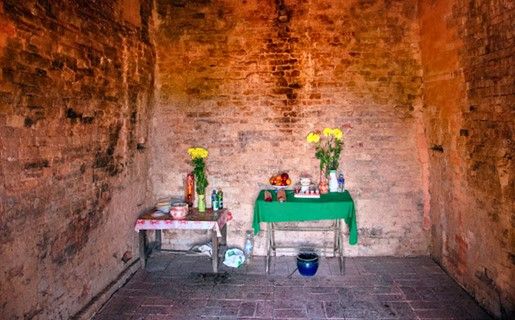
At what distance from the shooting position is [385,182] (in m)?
5.68

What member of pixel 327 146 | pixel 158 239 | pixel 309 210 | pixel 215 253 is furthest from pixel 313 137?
pixel 158 239

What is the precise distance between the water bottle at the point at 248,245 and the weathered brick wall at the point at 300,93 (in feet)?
0.41

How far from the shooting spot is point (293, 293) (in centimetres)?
453

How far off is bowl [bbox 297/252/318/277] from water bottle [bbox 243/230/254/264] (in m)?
0.92

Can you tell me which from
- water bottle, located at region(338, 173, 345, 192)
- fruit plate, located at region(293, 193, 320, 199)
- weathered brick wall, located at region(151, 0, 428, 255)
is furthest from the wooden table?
water bottle, located at region(338, 173, 345, 192)

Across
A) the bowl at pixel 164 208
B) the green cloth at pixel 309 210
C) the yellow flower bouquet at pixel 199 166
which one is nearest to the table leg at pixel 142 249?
the bowl at pixel 164 208

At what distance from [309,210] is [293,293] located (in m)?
1.09

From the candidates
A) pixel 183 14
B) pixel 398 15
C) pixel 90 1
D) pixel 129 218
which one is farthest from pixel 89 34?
pixel 398 15

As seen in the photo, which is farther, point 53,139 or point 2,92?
point 53,139

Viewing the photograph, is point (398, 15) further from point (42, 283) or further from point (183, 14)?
point (42, 283)

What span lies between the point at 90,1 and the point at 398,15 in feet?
14.0

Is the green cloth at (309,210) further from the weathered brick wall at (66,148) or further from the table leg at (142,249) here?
the weathered brick wall at (66,148)

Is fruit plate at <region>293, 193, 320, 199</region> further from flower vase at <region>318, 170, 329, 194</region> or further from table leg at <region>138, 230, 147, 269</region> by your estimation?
table leg at <region>138, 230, 147, 269</region>

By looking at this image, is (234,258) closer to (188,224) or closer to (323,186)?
(188,224)
